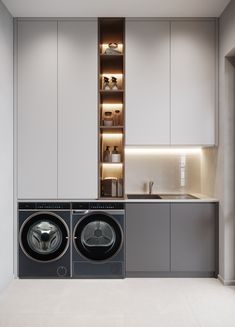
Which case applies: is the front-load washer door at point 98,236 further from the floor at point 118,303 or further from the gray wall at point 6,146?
the gray wall at point 6,146

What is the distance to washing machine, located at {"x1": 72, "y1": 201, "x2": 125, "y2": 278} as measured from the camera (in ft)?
11.2

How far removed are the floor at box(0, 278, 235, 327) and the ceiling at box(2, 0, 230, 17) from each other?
2780mm

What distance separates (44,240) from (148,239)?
1.11m

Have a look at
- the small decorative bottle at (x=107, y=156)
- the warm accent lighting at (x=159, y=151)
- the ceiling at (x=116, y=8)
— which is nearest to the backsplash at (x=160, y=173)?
the warm accent lighting at (x=159, y=151)

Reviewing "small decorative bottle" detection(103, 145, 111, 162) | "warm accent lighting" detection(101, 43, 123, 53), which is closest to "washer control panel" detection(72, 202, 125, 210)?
"small decorative bottle" detection(103, 145, 111, 162)

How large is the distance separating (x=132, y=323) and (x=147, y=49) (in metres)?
2.65

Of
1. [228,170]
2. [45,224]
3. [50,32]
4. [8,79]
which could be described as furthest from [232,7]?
[45,224]

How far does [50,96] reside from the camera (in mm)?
3459

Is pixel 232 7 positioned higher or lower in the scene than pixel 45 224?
higher

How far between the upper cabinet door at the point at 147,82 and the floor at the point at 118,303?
149 centimetres

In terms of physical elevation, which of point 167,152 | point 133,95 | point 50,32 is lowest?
point 167,152

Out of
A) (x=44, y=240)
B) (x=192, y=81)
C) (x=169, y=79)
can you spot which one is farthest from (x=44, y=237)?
(x=192, y=81)

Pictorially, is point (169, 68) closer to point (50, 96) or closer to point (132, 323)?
point (50, 96)

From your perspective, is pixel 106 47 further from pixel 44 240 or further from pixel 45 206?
pixel 44 240
